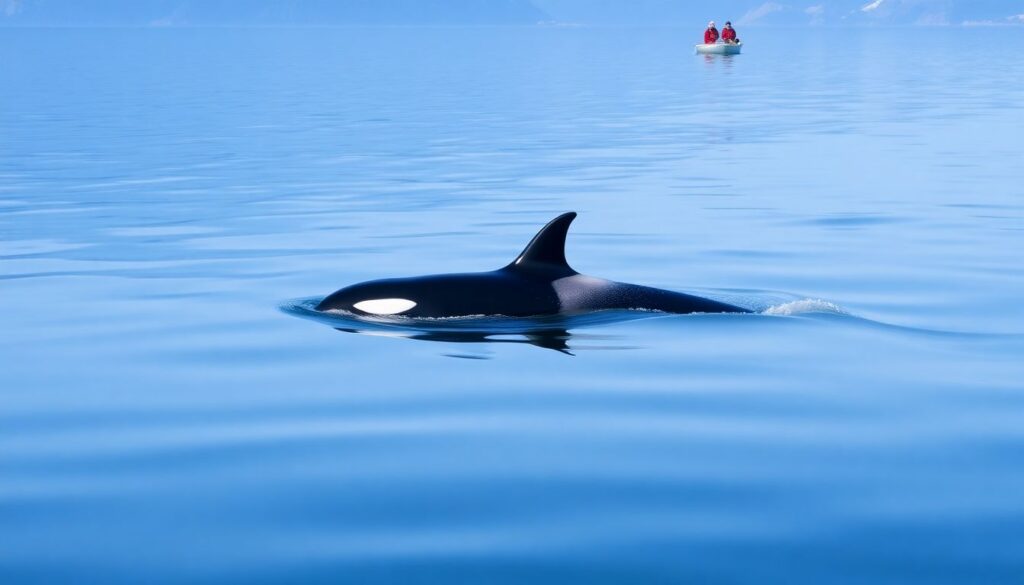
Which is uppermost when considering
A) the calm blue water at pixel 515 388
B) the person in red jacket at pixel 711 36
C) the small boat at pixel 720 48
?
the person in red jacket at pixel 711 36

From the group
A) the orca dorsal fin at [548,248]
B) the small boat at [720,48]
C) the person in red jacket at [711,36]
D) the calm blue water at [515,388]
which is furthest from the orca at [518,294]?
the small boat at [720,48]

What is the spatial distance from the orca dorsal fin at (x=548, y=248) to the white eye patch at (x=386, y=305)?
1.01 metres

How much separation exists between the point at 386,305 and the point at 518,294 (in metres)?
1.17

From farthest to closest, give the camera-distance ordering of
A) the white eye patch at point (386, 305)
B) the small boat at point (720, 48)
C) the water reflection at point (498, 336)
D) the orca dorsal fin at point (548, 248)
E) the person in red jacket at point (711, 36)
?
the person in red jacket at point (711, 36), the small boat at point (720, 48), the white eye patch at point (386, 305), the orca dorsal fin at point (548, 248), the water reflection at point (498, 336)

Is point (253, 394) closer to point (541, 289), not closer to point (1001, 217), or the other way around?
point (541, 289)

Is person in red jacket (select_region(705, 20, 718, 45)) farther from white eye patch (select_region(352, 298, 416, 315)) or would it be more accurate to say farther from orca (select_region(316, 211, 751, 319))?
white eye patch (select_region(352, 298, 416, 315))

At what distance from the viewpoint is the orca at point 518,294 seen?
13.4m

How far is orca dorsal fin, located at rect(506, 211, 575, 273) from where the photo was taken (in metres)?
13.4

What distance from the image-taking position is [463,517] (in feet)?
25.3

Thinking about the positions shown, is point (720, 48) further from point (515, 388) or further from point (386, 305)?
point (515, 388)

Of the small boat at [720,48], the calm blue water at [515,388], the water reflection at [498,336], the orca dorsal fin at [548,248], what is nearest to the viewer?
the calm blue water at [515,388]

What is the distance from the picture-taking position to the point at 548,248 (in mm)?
13641

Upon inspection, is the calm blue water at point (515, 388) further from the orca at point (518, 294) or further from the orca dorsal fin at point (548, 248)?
the orca dorsal fin at point (548, 248)

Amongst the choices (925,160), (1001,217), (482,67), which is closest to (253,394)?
(1001,217)
